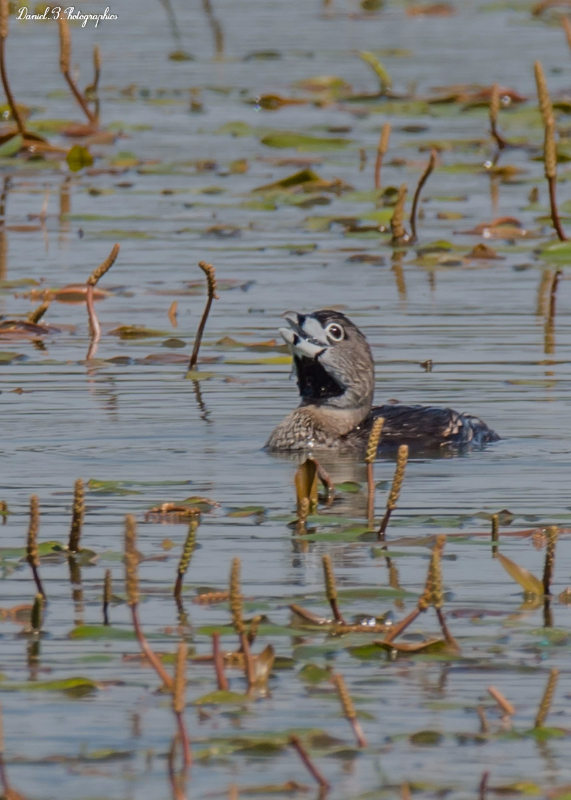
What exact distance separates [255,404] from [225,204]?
7.40 metres

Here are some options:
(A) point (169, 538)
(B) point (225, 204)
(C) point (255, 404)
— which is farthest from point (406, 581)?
(B) point (225, 204)

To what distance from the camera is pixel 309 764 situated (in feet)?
16.5

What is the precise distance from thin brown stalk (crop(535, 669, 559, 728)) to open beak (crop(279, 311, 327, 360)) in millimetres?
5429

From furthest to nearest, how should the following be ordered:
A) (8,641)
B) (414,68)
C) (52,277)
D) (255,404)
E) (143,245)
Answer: (414,68), (143,245), (52,277), (255,404), (8,641)

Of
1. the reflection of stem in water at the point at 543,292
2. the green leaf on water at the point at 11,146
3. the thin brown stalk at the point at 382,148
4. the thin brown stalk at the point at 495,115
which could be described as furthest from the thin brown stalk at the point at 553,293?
the green leaf on water at the point at 11,146

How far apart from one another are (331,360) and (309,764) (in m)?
6.33

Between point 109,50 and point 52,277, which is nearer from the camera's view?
point 52,277

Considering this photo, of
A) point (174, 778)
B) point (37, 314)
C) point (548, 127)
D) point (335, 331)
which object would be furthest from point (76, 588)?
point (548, 127)

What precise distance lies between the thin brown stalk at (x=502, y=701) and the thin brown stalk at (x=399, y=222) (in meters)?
10.7

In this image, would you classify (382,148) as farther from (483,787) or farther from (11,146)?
(483,787)

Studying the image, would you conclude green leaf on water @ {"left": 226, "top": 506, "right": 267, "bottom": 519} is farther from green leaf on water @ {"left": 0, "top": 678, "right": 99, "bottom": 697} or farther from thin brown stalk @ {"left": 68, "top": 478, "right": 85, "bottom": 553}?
green leaf on water @ {"left": 0, "top": 678, "right": 99, "bottom": 697}

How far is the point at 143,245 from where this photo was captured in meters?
17.4

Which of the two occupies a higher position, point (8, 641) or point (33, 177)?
point (8, 641)

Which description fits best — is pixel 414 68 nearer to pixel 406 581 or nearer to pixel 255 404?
pixel 255 404
